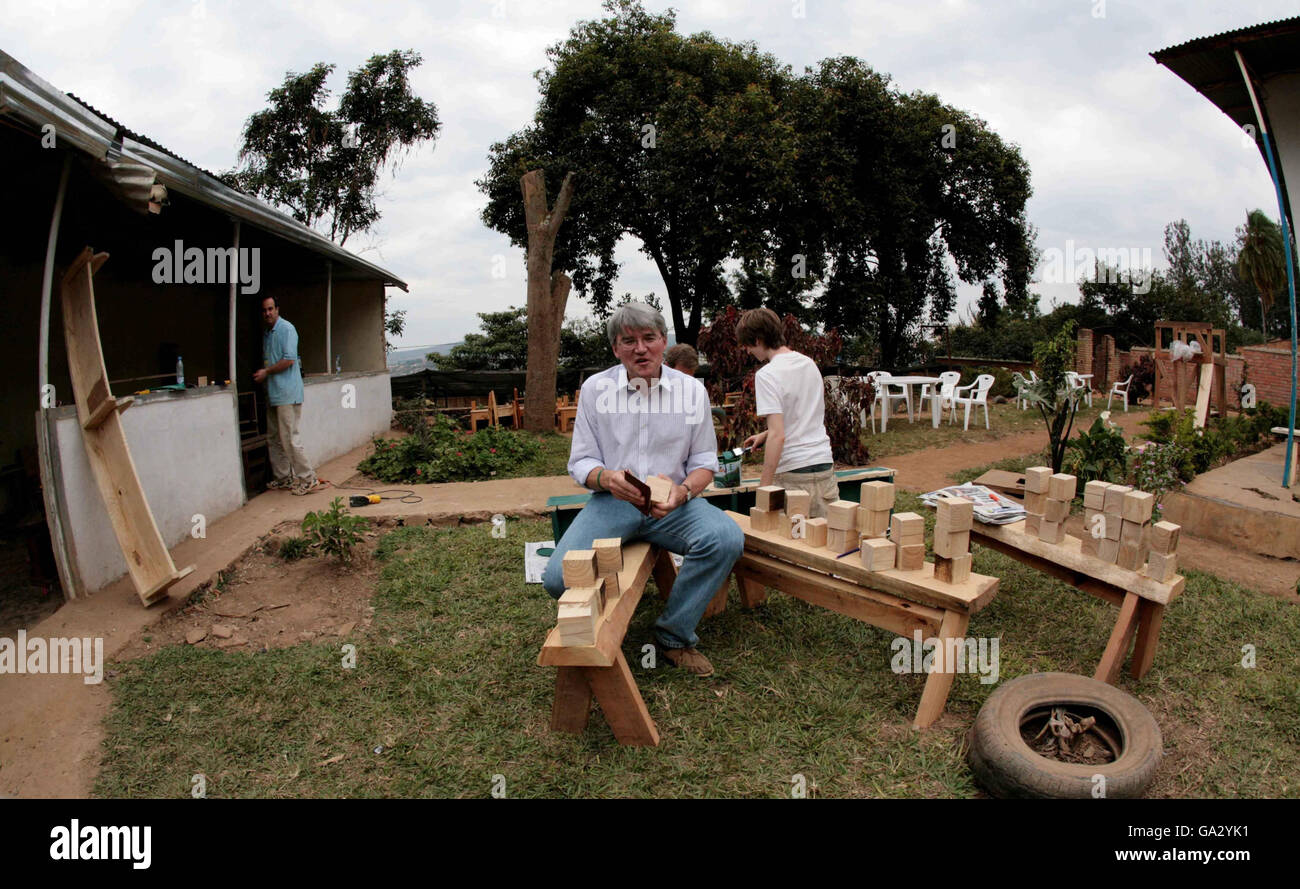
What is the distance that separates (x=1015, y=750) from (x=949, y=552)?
0.71m

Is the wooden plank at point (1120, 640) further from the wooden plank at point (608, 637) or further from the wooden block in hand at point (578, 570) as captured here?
the wooden block in hand at point (578, 570)

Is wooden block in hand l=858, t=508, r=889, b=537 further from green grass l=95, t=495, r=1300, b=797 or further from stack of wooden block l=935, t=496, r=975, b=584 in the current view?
green grass l=95, t=495, r=1300, b=797

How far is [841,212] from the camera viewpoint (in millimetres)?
17234

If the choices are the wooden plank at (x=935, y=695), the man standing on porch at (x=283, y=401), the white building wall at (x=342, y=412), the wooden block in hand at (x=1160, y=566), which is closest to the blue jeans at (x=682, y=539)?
the wooden plank at (x=935, y=695)

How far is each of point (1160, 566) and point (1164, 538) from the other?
0.11m

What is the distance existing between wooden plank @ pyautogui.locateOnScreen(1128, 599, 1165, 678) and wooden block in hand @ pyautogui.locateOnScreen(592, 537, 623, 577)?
2261mm

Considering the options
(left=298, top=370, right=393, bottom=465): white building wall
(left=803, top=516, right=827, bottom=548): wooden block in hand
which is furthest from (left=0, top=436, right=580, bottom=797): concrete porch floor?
(left=803, top=516, right=827, bottom=548): wooden block in hand

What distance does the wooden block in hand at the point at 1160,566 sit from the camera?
291cm

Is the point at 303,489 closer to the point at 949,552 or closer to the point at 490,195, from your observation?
the point at 949,552

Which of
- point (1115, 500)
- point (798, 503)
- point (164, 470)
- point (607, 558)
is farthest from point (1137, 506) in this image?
point (164, 470)

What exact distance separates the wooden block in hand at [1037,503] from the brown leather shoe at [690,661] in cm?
163
